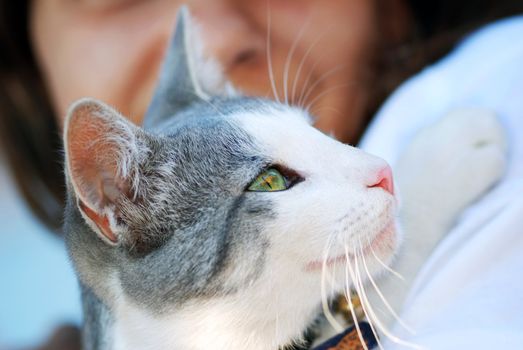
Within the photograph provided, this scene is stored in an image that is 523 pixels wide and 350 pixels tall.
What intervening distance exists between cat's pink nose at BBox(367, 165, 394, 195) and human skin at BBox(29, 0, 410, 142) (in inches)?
16.7

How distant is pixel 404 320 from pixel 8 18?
4.01ft

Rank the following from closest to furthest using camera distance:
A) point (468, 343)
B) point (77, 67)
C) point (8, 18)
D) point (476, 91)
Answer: point (468, 343) < point (476, 91) < point (77, 67) < point (8, 18)

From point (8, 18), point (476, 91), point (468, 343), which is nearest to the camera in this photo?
point (468, 343)

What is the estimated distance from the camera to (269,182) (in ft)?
2.08

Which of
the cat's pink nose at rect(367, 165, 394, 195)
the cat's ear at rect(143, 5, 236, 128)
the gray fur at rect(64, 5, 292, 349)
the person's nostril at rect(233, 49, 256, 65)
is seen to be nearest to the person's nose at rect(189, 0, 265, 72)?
the person's nostril at rect(233, 49, 256, 65)

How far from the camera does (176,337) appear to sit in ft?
2.09

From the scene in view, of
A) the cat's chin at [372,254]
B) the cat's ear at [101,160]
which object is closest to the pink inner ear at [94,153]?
the cat's ear at [101,160]

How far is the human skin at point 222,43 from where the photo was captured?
1.08 m

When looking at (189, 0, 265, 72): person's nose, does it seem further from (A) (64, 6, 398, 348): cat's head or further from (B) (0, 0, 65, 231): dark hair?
(B) (0, 0, 65, 231): dark hair

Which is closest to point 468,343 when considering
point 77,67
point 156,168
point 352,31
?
point 156,168

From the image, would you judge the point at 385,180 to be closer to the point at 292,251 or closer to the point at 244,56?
the point at 292,251

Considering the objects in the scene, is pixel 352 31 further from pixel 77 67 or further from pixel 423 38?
pixel 77 67

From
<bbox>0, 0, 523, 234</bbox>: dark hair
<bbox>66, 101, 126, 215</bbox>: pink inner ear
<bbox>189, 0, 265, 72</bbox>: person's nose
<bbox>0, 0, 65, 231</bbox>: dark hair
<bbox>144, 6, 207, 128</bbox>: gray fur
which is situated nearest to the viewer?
<bbox>66, 101, 126, 215</bbox>: pink inner ear

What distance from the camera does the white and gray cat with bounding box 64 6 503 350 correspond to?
1.95 feet
